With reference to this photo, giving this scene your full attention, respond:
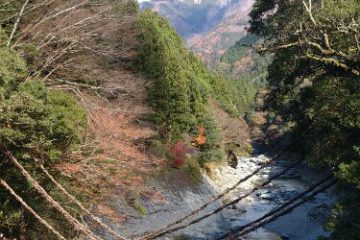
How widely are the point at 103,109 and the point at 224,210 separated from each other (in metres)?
14.6

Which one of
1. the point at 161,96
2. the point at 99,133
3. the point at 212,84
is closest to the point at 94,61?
the point at 99,133

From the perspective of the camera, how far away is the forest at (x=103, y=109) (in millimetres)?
10180

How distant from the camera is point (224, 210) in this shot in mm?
32656

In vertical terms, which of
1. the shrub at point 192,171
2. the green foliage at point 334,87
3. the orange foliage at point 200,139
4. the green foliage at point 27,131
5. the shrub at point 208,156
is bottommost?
the green foliage at point 27,131

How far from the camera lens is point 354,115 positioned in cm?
1111

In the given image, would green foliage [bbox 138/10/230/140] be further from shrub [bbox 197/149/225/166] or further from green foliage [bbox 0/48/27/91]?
green foliage [bbox 0/48/27/91]

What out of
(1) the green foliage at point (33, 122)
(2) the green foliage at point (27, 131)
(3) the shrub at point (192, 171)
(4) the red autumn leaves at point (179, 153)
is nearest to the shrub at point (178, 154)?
(4) the red autumn leaves at point (179, 153)

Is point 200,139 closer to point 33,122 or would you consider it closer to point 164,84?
point 164,84

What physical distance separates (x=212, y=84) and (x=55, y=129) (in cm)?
6554

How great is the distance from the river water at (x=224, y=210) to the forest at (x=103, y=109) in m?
1.03

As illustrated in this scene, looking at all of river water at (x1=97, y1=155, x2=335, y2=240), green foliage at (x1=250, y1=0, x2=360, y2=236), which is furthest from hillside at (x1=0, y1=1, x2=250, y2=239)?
green foliage at (x1=250, y1=0, x2=360, y2=236)

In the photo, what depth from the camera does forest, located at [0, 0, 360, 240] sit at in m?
10.2

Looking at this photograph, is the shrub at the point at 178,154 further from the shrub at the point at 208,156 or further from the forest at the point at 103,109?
the shrub at the point at 208,156

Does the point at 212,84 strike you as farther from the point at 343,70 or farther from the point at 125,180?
the point at 343,70
